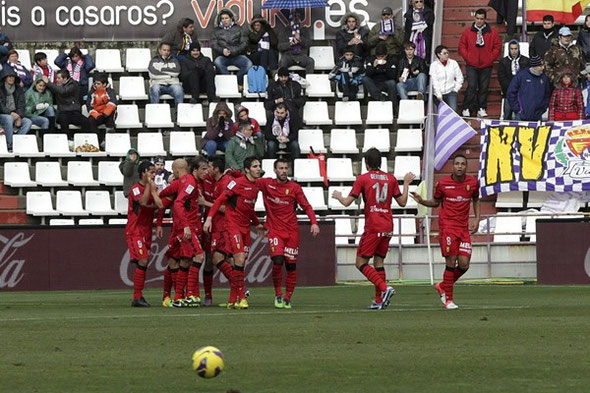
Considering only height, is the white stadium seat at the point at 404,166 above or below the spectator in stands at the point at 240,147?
below

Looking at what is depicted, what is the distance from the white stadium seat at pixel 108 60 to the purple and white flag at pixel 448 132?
7419 millimetres

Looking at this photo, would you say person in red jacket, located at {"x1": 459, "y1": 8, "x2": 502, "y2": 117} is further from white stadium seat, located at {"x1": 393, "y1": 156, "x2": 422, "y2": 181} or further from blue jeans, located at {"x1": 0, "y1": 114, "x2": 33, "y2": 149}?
blue jeans, located at {"x1": 0, "y1": 114, "x2": 33, "y2": 149}

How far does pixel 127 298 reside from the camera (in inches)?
891

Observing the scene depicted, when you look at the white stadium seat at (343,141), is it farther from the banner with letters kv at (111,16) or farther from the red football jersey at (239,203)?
the red football jersey at (239,203)

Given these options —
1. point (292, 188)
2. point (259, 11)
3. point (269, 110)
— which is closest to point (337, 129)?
point (269, 110)

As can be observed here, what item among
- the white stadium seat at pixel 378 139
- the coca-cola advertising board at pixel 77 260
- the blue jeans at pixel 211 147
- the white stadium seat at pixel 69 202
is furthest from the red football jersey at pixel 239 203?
the white stadium seat at pixel 378 139

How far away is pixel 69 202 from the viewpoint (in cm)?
2934

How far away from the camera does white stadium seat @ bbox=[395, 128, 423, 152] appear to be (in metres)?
30.4

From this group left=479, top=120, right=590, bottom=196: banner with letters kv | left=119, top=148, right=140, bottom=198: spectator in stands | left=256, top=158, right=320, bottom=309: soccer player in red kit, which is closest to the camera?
left=256, top=158, right=320, bottom=309: soccer player in red kit

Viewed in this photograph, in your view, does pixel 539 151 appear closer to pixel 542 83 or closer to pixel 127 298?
pixel 542 83

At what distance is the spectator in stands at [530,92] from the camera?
29375mm

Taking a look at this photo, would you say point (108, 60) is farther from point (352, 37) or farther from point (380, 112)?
point (380, 112)

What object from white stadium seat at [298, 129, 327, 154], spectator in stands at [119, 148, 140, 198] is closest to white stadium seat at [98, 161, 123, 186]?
spectator in stands at [119, 148, 140, 198]

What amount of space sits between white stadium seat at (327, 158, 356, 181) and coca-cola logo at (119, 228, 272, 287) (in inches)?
158
